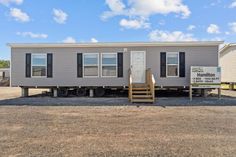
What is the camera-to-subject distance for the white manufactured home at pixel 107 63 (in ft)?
48.4

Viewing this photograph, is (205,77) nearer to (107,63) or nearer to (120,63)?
(120,63)

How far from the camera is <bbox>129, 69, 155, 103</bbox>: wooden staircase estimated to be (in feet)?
41.9

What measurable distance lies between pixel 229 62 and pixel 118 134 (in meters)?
18.5

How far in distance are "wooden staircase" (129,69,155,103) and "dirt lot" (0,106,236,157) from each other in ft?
10.8

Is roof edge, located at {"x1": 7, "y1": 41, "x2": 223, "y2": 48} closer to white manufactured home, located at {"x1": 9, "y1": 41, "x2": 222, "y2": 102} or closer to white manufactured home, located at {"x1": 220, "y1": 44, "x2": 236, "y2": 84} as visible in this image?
white manufactured home, located at {"x1": 9, "y1": 41, "x2": 222, "y2": 102}

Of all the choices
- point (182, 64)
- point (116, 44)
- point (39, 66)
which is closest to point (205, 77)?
point (182, 64)

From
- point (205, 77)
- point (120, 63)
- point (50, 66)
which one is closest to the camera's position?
point (205, 77)

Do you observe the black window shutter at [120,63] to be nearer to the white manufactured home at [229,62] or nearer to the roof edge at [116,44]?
the roof edge at [116,44]

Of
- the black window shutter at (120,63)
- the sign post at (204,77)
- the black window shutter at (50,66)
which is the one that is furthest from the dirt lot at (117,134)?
the black window shutter at (50,66)

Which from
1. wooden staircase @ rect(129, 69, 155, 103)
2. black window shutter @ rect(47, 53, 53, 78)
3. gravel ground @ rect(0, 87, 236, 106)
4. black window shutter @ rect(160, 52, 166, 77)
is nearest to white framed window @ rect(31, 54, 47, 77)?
black window shutter @ rect(47, 53, 53, 78)

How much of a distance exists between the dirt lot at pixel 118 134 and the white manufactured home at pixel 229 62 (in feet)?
44.1

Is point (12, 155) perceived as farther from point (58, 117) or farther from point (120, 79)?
point (120, 79)

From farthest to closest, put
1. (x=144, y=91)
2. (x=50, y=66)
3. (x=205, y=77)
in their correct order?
(x=50, y=66), (x=205, y=77), (x=144, y=91)

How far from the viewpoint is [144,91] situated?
13.8 meters
